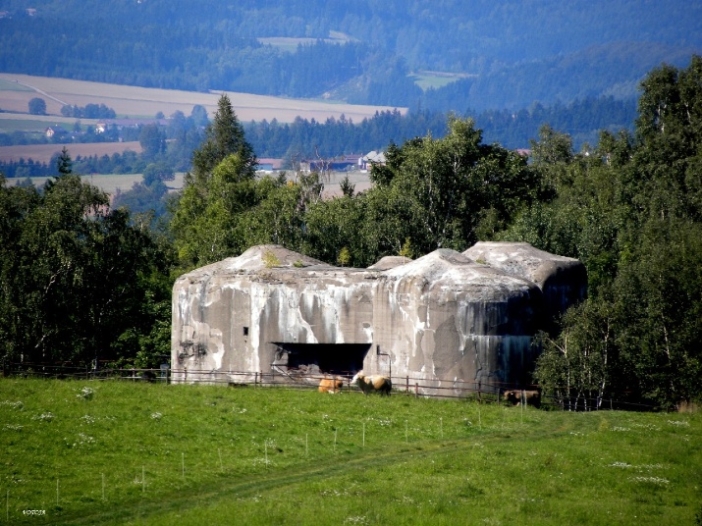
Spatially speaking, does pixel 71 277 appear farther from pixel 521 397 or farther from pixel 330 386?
pixel 521 397

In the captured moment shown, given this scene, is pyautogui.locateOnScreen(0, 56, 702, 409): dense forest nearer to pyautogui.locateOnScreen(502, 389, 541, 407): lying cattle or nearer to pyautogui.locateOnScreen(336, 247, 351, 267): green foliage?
pyautogui.locateOnScreen(336, 247, 351, 267): green foliage

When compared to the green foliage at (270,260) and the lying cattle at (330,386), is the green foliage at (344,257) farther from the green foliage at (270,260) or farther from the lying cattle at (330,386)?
the lying cattle at (330,386)

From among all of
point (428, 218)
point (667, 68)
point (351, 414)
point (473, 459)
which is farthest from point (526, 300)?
point (667, 68)

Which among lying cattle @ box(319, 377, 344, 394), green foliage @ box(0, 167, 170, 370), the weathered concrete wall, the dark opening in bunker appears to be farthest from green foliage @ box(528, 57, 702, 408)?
green foliage @ box(0, 167, 170, 370)

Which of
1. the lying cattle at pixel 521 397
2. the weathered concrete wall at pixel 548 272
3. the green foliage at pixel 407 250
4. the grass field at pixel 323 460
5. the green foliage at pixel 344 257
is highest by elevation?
the green foliage at pixel 407 250

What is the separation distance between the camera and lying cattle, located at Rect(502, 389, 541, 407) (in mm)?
45281

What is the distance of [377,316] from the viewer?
48.7 metres

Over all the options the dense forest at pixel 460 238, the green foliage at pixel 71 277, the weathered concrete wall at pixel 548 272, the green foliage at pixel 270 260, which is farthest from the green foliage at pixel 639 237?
the green foliage at pixel 71 277

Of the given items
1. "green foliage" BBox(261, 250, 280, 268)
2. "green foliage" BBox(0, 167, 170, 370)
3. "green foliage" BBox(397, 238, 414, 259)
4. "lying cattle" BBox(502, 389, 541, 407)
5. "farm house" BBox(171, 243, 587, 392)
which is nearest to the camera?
"lying cattle" BBox(502, 389, 541, 407)

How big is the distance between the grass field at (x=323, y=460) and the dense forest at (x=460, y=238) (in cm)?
322

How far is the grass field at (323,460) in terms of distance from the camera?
31.0 meters

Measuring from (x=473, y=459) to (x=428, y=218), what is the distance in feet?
114

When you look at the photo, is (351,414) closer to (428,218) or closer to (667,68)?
(428,218)

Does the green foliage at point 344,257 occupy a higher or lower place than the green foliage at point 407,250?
lower
